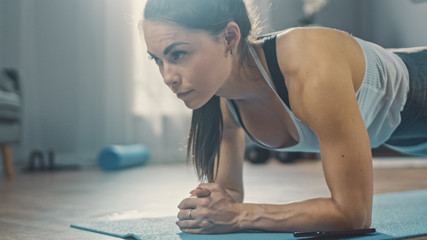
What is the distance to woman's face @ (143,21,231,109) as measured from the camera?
0.98 m

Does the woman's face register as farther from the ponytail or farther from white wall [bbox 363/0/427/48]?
white wall [bbox 363/0/427/48]

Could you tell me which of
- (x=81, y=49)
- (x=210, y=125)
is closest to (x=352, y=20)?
(x=81, y=49)

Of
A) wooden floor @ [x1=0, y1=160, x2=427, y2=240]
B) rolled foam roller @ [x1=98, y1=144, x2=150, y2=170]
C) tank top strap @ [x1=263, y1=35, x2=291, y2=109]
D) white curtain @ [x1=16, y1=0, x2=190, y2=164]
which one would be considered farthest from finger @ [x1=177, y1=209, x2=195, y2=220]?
white curtain @ [x1=16, y1=0, x2=190, y2=164]

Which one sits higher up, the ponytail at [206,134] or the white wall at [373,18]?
the white wall at [373,18]

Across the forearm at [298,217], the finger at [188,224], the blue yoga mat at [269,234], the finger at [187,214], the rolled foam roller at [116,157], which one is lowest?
the rolled foam roller at [116,157]

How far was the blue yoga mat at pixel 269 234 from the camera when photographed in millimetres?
1028

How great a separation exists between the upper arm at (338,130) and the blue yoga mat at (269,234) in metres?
0.10

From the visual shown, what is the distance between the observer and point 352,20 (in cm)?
511

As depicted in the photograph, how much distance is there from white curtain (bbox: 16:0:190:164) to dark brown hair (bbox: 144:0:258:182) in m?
2.40

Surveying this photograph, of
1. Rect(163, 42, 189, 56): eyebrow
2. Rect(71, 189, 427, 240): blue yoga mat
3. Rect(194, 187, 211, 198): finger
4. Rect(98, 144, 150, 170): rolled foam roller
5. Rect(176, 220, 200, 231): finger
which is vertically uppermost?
Rect(163, 42, 189, 56): eyebrow

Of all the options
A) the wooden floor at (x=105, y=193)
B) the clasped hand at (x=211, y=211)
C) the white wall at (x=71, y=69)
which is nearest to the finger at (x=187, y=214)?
the clasped hand at (x=211, y=211)

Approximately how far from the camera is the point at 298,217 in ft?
3.25

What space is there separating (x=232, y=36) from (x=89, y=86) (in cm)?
299

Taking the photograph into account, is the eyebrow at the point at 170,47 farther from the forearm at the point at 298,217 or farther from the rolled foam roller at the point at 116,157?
the rolled foam roller at the point at 116,157
